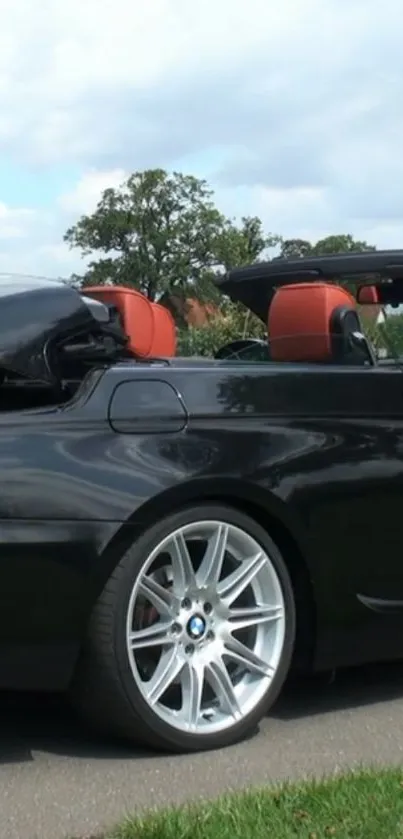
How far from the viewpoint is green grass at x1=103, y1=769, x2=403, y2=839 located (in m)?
3.30

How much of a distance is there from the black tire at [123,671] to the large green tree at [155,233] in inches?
2842

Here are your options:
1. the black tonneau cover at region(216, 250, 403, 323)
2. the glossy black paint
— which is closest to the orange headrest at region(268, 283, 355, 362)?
the black tonneau cover at region(216, 250, 403, 323)

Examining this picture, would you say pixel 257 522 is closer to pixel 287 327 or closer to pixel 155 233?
pixel 287 327

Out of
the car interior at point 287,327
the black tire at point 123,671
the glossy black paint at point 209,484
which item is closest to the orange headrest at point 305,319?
the car interior at point 287,327

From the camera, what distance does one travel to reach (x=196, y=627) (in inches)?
165

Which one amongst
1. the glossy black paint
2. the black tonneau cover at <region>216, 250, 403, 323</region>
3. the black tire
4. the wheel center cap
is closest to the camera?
the glossy black paint

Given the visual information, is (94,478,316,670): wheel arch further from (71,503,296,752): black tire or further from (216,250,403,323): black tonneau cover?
(216,250,403,323): black tonneau cover

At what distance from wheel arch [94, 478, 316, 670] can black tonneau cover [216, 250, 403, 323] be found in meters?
1.28

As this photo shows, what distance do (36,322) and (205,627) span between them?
111cm

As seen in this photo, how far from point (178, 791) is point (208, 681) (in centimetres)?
52

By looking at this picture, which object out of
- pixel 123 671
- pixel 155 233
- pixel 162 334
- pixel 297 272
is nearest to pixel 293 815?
pixel 123 671

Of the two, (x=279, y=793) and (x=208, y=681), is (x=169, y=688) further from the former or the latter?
(x=279, y=793)

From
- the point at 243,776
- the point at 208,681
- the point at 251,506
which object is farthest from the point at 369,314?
the point at 243,776

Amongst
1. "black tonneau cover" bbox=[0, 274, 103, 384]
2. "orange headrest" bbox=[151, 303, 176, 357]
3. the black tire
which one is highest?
"black tonneau cover" bbox=[0, 274, 103, 384]
